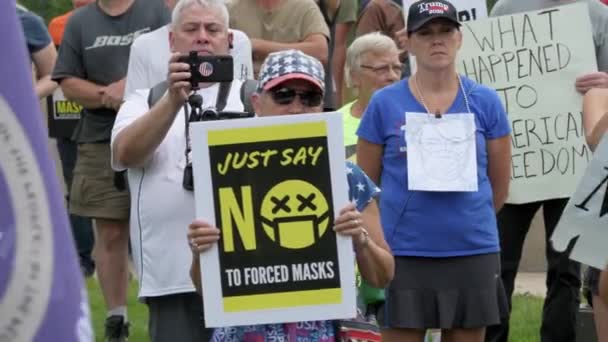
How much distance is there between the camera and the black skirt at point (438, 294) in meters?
6.91

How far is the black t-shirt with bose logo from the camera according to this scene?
899 cm

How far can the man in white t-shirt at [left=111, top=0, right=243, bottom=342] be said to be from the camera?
19.6 feet

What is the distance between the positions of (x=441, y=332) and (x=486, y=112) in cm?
95

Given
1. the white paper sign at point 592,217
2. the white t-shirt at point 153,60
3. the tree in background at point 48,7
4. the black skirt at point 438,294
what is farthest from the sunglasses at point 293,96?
the tree in background at point 48,7

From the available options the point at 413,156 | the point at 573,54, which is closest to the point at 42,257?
the point at 413,156

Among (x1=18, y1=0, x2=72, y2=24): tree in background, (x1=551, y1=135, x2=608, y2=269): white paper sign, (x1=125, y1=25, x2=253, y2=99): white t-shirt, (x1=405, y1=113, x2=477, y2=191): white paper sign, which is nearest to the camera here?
(x1=551, y1=135, x2=608, y2=269): white paper sign

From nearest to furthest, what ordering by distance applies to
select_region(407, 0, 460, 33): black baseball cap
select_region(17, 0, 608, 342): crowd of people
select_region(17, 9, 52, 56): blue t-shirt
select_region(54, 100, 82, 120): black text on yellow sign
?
select_region(17, 0, 608, 342): crowd of people → select_region(407, 0, 460, 33): black baseball cap → select_region(17, 9, 52, 56): blue t-shirt → select_region(54, 100, 82, 120): black text on yellow sign

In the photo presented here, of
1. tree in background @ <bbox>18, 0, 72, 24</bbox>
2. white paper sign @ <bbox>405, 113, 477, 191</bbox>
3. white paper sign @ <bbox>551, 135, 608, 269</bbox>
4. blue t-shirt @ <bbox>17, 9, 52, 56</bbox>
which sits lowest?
white paper sign @ <bbox>551, 135, 608, 269</bbox>

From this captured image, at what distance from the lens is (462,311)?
6934 millimetres

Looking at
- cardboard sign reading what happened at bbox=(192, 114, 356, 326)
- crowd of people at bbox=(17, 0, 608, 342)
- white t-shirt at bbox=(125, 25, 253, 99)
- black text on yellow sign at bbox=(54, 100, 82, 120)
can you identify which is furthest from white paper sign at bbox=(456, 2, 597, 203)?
black text on yellow sign at bbox=(54, 100, 82, 120)

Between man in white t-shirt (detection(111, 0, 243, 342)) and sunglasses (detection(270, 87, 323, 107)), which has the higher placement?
sunglasses (detection(270, 87, 323, 107))

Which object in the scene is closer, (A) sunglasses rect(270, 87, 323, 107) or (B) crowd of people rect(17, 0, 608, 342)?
(A) sunglasses rect(270, 87, 323, 107)

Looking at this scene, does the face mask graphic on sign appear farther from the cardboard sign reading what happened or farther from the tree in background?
the tree in background

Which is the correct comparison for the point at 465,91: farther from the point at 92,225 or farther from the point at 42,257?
the point at 92,225
